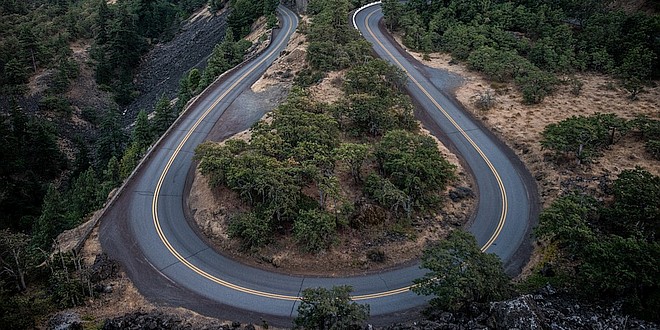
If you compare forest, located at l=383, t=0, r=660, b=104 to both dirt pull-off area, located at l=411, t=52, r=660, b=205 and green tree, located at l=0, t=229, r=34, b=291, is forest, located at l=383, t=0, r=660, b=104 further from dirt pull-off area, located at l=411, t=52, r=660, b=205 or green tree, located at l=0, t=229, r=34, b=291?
green tree, located at l=0, t=229, r=34, b=291

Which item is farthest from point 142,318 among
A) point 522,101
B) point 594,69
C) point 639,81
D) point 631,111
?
point 594,69

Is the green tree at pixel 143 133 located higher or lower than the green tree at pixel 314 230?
lower

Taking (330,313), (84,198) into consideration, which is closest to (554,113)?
(330,313)

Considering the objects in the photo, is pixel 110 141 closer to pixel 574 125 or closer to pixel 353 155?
pixel 353 155

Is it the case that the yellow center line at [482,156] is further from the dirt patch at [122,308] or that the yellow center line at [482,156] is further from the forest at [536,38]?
the dirt patch at [122,308]

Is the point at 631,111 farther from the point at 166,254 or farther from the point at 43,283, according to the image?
the point at 43,283

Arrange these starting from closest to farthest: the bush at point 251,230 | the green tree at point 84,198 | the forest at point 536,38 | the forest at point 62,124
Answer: the forest at point 62,124, the bush at point 251,230, the green tree at point 84,198, the forest at point 536,38

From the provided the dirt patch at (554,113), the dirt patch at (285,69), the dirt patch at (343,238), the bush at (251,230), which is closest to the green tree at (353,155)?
the dirt patch at (343,238)

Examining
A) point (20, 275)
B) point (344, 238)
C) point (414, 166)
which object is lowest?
point (344, 238)
